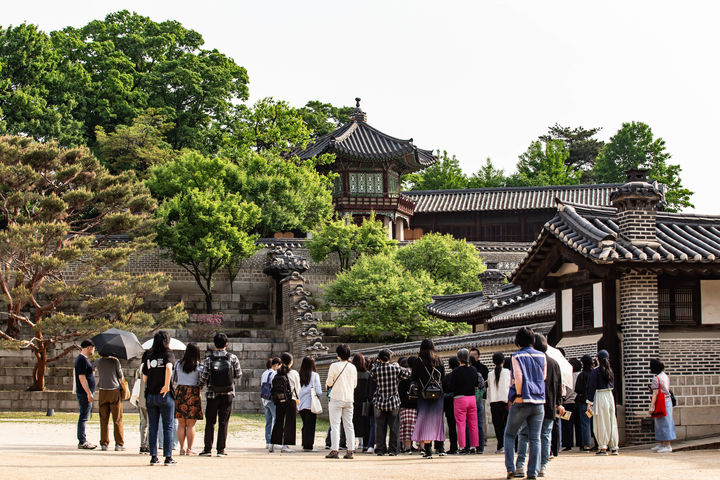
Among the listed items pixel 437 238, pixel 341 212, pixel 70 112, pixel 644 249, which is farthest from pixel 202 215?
pixel 644 249

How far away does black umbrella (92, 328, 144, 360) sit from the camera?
1545cm

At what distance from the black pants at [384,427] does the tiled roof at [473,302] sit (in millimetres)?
9924

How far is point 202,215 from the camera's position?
38781mm

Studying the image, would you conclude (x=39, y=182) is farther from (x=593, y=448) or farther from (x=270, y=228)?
(x=593, y=448)

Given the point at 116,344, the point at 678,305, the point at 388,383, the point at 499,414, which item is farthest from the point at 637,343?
the point at 116,344

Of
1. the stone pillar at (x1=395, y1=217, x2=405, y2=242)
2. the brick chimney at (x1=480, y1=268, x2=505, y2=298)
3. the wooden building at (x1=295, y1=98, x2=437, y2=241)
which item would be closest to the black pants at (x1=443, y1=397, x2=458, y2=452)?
the brick chimney at (x1=480, y1=268, x2=505, y2=298)

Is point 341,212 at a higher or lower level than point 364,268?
higher

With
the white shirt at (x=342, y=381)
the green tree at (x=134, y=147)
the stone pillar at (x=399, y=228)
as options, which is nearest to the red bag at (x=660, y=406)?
the white shirt at (x=342, y=381)

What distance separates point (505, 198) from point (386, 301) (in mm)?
25698

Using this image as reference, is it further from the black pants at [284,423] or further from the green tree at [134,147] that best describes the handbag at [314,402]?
the green tree at [134,147]

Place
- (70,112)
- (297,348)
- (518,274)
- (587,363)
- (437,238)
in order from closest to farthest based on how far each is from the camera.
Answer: (587,363) < (518,274) < (297,348) < (437,238) < (70,112)

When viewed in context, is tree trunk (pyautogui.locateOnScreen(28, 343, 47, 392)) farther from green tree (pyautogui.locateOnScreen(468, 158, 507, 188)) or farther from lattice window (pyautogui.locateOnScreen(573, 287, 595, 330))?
green tree (pyautogui.locateOnScreen(468, 158, 507, 188))

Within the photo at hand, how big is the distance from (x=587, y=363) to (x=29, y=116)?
40738 mm

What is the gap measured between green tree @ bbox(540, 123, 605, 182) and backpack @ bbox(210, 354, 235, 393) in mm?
61787
